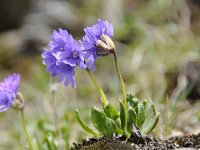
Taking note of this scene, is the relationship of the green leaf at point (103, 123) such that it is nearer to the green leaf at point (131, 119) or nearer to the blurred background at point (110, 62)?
the green leaf at point (131, 119)

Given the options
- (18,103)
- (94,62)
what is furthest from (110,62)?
(94,62)

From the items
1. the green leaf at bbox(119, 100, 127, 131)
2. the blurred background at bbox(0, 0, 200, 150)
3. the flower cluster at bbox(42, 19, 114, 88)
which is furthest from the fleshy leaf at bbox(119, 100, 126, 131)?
the blurred background at bbox(0, 0, 200, 150)

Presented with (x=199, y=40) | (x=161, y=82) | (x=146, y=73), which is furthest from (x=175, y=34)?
(x=161, y=82)

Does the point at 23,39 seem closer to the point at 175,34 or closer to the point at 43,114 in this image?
the point at 175,34

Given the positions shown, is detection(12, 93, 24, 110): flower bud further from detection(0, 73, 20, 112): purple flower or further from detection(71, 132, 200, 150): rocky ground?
detection(71, 132, 200, 150): rocky ground

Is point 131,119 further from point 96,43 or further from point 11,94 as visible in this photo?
point 11,94

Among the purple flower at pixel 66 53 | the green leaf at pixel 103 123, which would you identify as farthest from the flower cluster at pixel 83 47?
the green leaf at pixel 103 123

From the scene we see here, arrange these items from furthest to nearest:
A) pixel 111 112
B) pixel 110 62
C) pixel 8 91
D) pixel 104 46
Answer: pixel 110 62 < pixel 8 91 < pixel 111 112 < pixel 104 46
